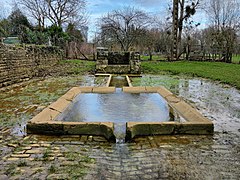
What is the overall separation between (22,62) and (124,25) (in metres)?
12.1

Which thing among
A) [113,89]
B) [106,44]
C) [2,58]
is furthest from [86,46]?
[113,89]

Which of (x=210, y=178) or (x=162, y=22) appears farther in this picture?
(x=162, y=22)

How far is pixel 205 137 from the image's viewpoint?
3.47 m

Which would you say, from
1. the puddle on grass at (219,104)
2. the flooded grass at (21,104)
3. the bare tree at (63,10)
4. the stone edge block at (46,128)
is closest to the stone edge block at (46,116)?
the stone edge block at (46,128)

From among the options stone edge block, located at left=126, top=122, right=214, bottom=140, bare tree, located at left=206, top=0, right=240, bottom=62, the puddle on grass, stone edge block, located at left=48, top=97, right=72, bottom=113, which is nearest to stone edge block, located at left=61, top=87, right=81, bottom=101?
stone edge block, located at left=48, top=97, right=72, bottom=113

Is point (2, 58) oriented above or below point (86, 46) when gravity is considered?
below

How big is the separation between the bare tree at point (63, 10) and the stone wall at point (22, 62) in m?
8.31

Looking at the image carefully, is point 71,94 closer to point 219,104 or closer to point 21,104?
point 21,104

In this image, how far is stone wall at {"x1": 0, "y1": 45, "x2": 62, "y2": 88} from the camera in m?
7.89

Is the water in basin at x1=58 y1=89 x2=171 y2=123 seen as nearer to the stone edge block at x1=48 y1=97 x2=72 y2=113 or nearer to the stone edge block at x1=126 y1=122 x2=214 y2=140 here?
the stone edge block at x1=48 y1=97 x2=72 y2=113

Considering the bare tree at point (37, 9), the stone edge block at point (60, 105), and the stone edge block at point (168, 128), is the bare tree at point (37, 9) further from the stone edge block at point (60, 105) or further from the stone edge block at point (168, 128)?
the stone edge block at point (168, 128)

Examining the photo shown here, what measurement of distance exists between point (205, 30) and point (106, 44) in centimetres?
1075

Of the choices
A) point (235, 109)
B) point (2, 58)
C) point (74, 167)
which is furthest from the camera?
point (2, 58)

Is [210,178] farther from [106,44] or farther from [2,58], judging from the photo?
[106,44]
